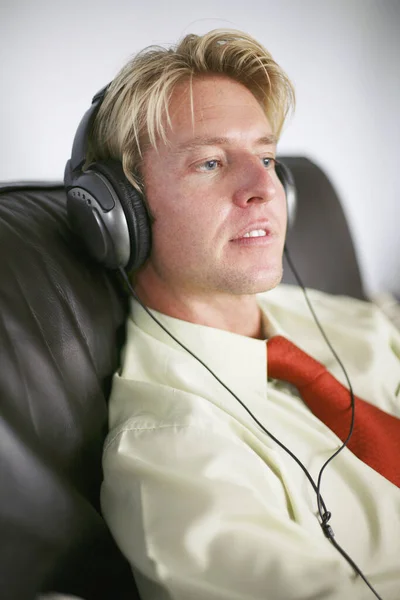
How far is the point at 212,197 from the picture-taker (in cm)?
108

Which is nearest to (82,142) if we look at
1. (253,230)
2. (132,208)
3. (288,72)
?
(132,208)

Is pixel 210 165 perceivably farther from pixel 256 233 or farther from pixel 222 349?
pixel 222 349

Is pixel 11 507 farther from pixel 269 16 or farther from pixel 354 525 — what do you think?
pixel 269 16

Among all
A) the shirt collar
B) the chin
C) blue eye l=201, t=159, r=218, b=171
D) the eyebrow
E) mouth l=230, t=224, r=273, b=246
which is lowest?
the shirt collar

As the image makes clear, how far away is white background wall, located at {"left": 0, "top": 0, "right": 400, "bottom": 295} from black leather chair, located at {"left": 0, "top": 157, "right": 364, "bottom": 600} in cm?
29

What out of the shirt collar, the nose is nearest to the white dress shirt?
the shirt collar

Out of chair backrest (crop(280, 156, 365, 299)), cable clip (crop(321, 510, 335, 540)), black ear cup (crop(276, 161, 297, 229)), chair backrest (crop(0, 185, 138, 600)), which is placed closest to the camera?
chair backrest (crop(0, 185, 138, 600))

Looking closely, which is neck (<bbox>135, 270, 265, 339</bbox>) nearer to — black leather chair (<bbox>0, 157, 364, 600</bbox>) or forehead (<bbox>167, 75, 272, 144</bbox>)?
black leather chair (<bbox>0, 157, 364, 600</bbox>)

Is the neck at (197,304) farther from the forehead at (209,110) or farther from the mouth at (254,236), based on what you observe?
the forehead at (209,110)

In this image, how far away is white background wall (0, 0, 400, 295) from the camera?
50.2 inches

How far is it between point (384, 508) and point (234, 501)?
0.29m

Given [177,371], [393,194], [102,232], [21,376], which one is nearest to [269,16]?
[393,194]

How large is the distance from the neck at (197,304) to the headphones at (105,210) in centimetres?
12

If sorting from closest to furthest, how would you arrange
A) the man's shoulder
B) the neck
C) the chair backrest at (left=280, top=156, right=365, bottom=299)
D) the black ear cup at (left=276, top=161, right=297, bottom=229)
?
the neck
the black ear cup at (left=276, top=161, right=297, bottom=229)
the man's shoulder
the chair backrest at (left=280, top=156, right=365, bottom=299)
